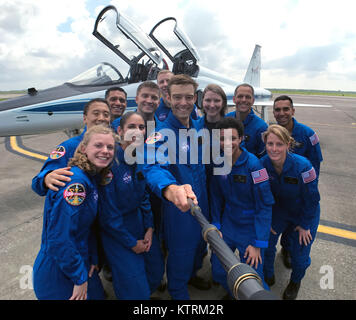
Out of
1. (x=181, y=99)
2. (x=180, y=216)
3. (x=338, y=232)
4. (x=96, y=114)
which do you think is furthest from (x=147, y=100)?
(x=338, y=232)

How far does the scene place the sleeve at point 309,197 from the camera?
6.66 feet

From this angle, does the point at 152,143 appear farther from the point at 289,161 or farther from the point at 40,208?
the point at 40,208

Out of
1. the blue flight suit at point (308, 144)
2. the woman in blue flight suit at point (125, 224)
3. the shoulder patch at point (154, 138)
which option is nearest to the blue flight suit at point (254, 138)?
the blue flight suit at point (308, 144)

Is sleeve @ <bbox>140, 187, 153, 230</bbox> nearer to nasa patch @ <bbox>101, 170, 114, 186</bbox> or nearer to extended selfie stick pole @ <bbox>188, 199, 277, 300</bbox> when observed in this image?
nasa patch @ <bbox>101, 170, 114, 186</bbox>

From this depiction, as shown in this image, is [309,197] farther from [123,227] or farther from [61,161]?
[61,161]

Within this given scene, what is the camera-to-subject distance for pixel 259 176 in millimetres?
1997

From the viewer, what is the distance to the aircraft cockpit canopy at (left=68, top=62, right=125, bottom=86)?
597cm

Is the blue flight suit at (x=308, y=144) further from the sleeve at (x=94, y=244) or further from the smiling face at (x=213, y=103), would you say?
the sleeve at (x=94, y=244)

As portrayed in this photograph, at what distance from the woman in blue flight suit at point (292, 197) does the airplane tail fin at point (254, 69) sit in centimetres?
1368

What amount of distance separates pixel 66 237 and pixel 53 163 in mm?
748

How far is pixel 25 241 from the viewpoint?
10.4 ft

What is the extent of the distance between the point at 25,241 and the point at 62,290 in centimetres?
203

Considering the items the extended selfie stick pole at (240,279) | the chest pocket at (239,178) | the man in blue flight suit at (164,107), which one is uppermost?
the man in blue flight suit at (164,107)

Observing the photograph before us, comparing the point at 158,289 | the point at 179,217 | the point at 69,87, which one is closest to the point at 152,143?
the point at 179,217
